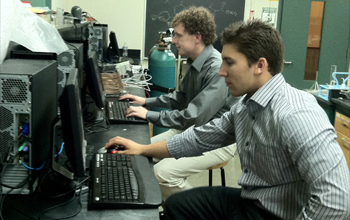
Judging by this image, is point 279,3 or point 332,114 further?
point 279,3

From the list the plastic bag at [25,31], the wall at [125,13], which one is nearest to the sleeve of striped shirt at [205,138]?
the plastic bag at [25,31]

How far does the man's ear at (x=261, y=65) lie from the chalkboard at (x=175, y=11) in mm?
4040

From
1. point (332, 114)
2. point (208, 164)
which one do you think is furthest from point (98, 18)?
point (208, 164)

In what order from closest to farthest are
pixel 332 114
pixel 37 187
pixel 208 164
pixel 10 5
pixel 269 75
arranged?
pixel 37 187 < pixel 269 75 < pixel 10 5 < pixel 208 164 < pixel 332 114

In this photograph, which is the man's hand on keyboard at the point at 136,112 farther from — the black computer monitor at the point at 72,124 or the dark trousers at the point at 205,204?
the black computer monitor at the point at 72,124

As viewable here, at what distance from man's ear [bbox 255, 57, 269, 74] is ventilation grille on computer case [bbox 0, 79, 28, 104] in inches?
30.7

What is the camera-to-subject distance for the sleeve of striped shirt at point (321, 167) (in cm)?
111

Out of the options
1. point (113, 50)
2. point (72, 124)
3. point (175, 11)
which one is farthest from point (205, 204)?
point (175, 11)

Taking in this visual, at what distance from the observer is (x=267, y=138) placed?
1354 millimetres

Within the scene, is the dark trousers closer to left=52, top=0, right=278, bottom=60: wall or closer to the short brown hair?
the short brown hair

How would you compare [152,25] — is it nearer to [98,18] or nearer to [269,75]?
[98,18]

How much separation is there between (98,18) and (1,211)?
14.8 feet

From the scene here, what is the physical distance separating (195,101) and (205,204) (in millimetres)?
692

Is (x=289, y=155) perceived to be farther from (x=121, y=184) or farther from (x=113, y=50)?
(x=113, y=50)
